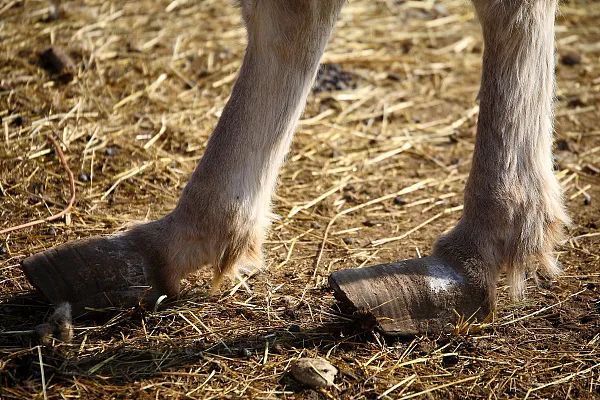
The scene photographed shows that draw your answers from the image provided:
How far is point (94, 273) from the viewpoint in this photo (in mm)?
2664

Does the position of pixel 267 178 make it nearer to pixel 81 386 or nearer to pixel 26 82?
pixel 81 386

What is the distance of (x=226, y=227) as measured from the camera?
2729mm

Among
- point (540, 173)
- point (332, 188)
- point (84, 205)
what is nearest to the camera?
point (540, 173)

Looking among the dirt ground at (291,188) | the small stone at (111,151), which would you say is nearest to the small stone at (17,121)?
the dirt ground at (291,188)

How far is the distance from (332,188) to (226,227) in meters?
1.24

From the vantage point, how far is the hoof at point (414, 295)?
2.66 metres

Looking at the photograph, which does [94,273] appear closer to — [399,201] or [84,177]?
[84,177]

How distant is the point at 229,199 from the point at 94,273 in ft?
1.47

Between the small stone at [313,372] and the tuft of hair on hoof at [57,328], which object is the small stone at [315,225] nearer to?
the small stone at [313,372]

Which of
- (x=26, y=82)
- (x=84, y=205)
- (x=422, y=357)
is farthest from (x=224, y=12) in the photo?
(x=422, y=357)

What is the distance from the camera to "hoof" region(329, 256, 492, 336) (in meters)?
2.66

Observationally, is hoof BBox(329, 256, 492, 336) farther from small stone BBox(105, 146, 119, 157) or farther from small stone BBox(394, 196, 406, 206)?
small stone BBox(105, 146, 119, 157)

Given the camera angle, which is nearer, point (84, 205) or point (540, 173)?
point (540, 173)

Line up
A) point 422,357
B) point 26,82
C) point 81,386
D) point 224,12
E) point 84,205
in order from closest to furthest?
1. point 81,386
2. point 422,357
3. point 84,205
4. point 26,82
5. point 224,12
